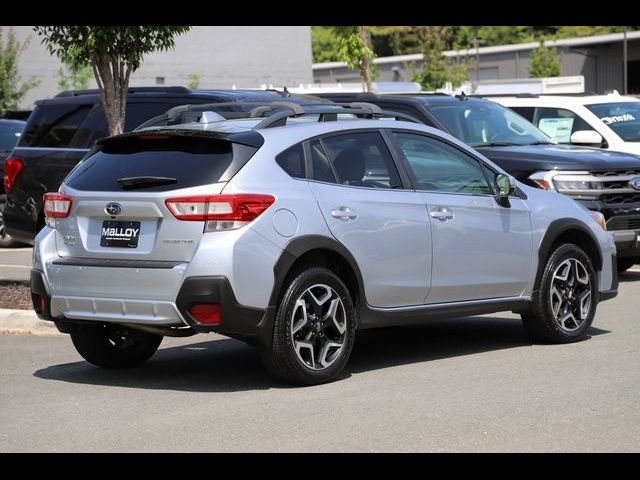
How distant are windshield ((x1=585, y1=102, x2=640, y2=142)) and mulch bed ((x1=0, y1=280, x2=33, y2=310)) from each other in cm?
787

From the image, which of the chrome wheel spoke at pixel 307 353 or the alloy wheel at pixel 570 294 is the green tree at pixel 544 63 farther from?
the chrome wheel spoke at pixel 307 353

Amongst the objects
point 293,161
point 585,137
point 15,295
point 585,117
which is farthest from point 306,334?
point 585,117

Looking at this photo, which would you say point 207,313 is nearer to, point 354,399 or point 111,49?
point 354,399

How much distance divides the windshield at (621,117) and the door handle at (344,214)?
910cm

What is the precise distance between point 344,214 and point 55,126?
22.7 ft

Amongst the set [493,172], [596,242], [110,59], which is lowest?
[596,242]

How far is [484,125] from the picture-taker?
1418 centimetres

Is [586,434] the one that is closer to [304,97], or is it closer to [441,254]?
[441,254]

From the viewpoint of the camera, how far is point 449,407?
705 centimetres

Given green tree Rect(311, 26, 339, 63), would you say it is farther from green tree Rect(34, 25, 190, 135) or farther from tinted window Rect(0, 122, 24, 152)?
green tree Rect(34, 25, 190, 135)

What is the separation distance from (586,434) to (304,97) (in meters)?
7.80

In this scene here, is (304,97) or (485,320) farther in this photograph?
(304,97)

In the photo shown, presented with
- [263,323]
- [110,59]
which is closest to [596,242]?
[263,323]

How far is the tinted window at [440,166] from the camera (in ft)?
28.8
